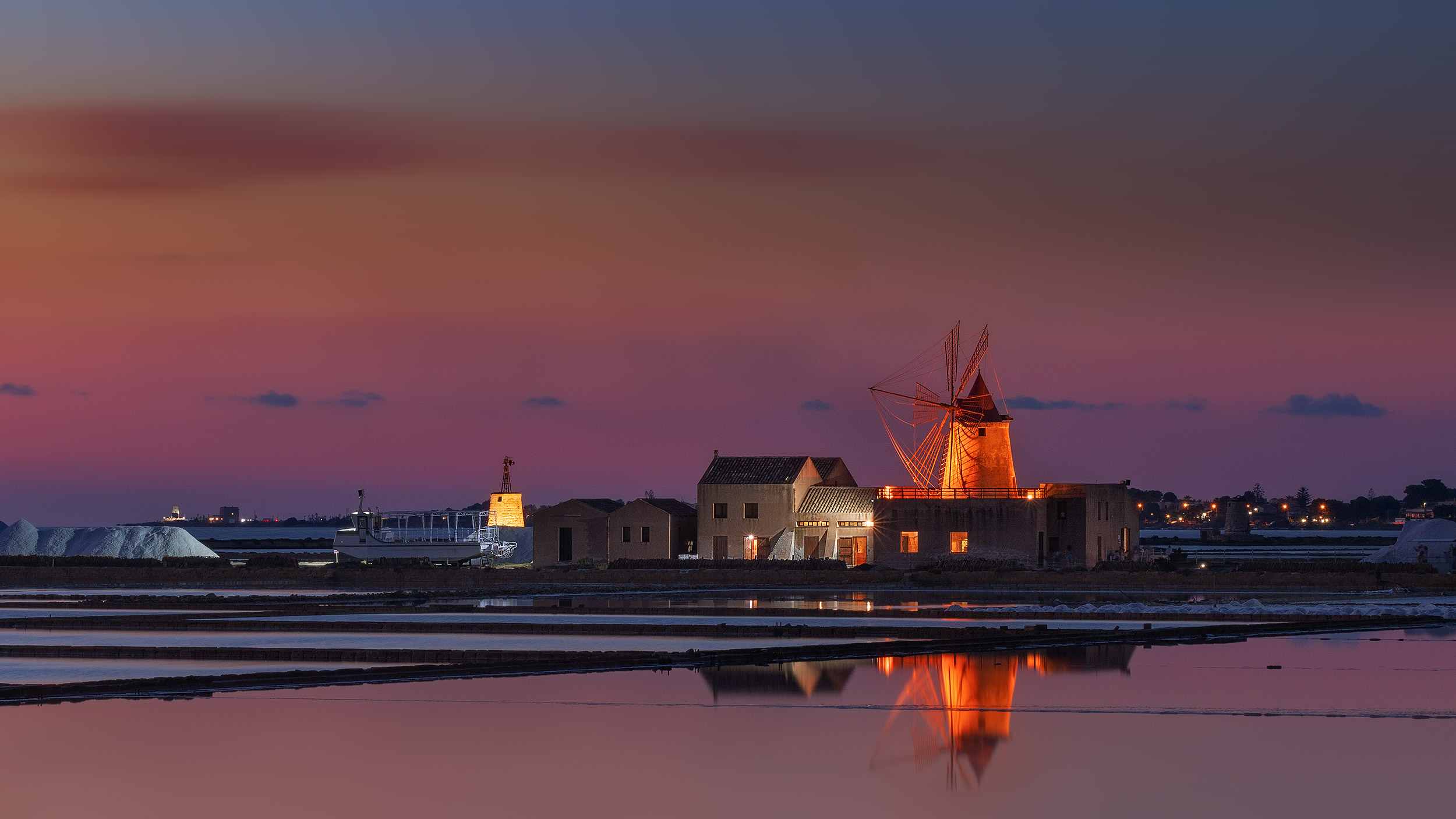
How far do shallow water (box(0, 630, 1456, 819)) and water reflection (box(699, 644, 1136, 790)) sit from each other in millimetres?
53

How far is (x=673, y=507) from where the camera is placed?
48.9m

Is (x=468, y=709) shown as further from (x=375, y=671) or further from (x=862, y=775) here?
(x=862, y=775)

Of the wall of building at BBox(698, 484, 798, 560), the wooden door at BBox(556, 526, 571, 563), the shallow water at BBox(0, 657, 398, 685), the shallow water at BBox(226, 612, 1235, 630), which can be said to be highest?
the wall of building at BBox(698, 484, 798, 560)

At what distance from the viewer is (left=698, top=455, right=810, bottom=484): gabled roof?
46.5 meters

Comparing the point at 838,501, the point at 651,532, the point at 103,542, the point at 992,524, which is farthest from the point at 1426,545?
the point at 103,542

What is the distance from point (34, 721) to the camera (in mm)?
15398

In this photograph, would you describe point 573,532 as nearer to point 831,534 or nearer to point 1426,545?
point 831,534

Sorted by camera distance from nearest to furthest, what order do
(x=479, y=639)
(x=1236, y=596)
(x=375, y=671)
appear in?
1. (x=375, y=671)
2. (x=479, y=639)
3. (x=1236, y=596)

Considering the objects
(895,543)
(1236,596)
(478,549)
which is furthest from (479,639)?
(478,549)

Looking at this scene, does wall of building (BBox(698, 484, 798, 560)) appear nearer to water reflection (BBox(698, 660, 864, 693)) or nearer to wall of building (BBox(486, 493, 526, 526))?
wall of building (BBox(486, 493, 526, 526))

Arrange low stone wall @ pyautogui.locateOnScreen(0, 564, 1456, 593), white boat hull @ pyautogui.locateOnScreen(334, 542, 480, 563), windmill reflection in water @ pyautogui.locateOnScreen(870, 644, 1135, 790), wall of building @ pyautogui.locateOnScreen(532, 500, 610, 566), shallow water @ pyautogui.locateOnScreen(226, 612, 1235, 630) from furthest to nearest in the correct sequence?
white boat hull @ pyautogui.locateOnScreen(334, 542, 480, 563), wall of building @ pyautogui.locateOnScreen(532, 500, 610, 566), low stone wall @ pyautogui.locateOnScreen(0, 564, 1456, 593), shallow water @ pyautogui.locateOnScreen(226, 612, 1235, 630), windmill reflection in water @ pyautogui.locateOnScreen(870, 644, 1135, 790)

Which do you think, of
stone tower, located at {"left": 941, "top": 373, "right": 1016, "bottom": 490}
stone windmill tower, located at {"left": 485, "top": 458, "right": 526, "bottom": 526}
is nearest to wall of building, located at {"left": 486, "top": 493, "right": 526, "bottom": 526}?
stone windmill tower, located at {"left": 485, "top": 458, "right": 526, "bottom": 526}

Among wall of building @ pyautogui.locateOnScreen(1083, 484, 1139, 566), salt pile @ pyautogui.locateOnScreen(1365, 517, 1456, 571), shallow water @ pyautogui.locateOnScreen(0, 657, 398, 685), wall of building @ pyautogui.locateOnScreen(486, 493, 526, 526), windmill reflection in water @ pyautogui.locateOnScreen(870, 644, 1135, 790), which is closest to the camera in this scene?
windmill reflection in water @ pyautogui.locateOnScreen(870, 644, 1135, 790)

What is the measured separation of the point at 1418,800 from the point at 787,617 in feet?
56.3
